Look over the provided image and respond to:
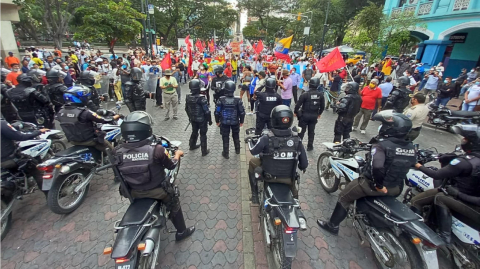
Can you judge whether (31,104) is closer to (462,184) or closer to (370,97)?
(462,184)

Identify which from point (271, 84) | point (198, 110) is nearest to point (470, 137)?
point (271, 84)

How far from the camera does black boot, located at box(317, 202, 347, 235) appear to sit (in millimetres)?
3234

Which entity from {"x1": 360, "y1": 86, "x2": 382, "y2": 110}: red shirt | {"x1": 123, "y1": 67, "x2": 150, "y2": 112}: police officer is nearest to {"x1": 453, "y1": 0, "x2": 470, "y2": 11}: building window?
{"x1": 360, "y1": 86, "x2": 382, "y2": 110}: red shirt

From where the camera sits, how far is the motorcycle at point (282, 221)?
242cm

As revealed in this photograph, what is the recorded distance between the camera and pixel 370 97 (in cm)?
693

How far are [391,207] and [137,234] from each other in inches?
116

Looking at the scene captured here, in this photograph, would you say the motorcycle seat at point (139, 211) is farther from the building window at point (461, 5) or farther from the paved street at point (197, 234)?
the building window at point (461, 5)

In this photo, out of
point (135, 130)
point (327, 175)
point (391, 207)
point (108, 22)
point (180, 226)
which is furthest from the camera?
point (108, 22)

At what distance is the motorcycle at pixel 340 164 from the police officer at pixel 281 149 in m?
1.14

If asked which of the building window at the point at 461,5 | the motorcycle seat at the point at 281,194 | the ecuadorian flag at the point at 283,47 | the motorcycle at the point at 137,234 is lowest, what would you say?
the motorcycle at the point at 137,234

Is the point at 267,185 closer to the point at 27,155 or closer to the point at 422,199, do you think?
the point at 422,199

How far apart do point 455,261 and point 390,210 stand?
126 centimetres

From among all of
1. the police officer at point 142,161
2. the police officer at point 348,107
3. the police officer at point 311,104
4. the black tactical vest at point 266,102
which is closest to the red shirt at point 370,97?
the police officer at point 348,107

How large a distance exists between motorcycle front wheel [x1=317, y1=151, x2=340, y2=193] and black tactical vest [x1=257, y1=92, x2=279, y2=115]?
1830 mm
